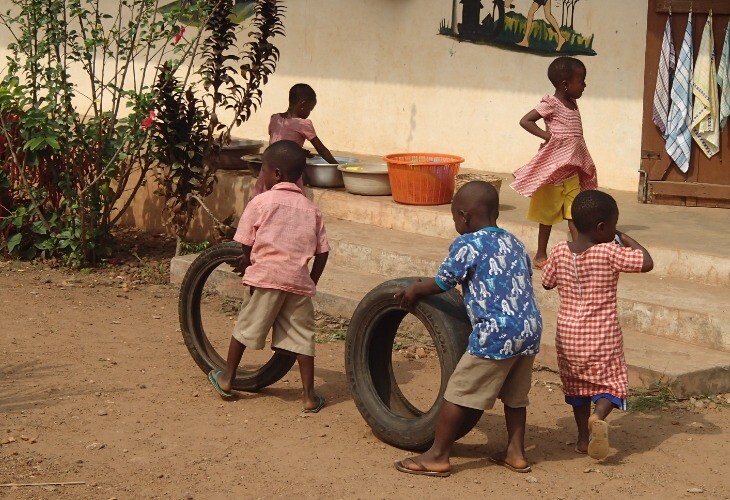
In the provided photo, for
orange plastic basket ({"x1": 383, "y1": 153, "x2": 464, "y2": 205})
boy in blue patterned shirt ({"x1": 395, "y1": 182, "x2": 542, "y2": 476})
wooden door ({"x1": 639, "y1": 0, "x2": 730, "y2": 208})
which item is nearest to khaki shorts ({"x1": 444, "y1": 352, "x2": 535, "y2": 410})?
boy in blue patterned shirt ({"x1": 395, "y1": 182, "x2": 542, "y2": 476})

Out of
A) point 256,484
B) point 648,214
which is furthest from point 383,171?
point 256,484

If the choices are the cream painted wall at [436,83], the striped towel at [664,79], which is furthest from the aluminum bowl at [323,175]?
the striped towel at [664,79]

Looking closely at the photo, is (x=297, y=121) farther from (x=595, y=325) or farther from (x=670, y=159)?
(x=595, y=325)

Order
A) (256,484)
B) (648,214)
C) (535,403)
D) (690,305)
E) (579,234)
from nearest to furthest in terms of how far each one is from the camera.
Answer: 1. (256,484)
2. (579,234)
3. (535,403)
4. (690,305)
5. (648,214)

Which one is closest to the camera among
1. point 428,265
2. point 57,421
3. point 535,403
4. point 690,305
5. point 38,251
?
point 57,421

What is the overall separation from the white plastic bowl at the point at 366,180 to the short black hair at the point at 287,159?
3.34m

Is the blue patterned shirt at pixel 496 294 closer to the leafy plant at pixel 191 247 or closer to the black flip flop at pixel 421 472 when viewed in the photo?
the black flip flop at pixel 421 472

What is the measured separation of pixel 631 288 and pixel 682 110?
7.60ft

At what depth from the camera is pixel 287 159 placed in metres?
5.27

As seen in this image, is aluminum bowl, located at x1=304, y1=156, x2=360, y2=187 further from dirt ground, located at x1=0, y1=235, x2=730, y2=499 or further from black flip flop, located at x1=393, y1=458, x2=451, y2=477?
black flip flop, located at x1=393, y1=458, x2=451, y2=477

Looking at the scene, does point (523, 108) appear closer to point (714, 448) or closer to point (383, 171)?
point (383, 171)

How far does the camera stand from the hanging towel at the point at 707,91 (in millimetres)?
8203

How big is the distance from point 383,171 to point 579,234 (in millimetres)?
4014

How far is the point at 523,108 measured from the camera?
31.5 feet
